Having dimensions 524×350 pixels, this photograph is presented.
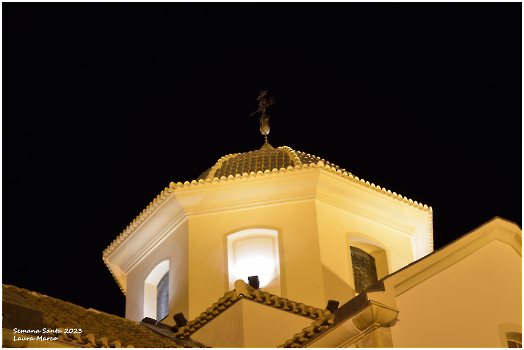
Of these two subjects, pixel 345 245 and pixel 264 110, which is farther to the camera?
pixel 264 110

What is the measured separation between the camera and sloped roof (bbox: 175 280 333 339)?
39.5 feet

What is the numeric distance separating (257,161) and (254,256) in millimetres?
2450

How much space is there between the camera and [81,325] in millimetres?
10641

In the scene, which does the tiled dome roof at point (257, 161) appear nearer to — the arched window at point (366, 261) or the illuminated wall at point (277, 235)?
the illuminated wall at point (277, 235)

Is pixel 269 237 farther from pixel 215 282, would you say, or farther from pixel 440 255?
pixel 440 255

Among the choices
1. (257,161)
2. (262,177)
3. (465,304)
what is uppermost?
(257,161)

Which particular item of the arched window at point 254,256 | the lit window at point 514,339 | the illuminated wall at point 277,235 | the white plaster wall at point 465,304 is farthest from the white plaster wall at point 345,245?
the lit window at point 514,339

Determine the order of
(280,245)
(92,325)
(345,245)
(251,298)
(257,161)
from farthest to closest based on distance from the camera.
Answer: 1. (257,161)
2. (345,245)
3. (280,245)
4. (251,298)
5. (92,325)

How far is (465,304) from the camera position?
930 centimetres

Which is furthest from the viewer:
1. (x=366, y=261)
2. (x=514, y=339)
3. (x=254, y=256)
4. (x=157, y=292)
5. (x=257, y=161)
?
(x=257, y=161)

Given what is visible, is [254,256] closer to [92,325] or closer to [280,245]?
[280,245]

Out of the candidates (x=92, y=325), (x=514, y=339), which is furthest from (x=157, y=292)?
(x=514, y=339)

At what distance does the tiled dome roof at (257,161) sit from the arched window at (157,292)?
2.16 metres

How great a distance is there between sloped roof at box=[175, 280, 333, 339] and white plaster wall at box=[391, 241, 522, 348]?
9.43 ft
